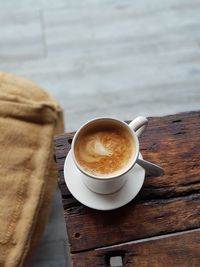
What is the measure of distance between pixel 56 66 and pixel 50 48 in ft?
0.34

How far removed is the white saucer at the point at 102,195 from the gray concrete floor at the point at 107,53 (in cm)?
76

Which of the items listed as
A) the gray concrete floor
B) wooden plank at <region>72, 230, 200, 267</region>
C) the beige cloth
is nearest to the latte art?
wooden plank at <region>72, 230, 200, 267</region>

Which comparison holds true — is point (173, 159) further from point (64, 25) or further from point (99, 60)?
point (64, 25)

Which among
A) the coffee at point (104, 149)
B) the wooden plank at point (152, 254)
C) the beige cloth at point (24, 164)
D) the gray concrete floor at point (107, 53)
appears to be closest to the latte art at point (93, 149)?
the coffee at point (104, 149)

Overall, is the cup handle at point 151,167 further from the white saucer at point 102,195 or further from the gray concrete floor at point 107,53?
the gray concrete floor at point 107,53

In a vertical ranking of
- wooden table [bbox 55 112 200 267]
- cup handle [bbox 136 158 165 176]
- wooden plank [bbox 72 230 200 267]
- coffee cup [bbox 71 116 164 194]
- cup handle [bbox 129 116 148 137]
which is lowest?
wooden plank [bbox 72 230 200 267]

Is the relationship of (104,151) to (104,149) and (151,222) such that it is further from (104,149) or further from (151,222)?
(151,222)

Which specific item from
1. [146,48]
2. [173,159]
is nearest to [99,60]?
[146,48]

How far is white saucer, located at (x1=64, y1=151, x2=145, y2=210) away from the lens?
0.75 m

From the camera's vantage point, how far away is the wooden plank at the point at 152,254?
0.71 meters

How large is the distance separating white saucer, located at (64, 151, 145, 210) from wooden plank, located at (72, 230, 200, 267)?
80mm

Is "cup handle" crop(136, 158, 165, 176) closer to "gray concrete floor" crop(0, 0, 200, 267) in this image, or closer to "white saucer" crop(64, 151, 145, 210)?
"white saucer" crop(64, 151, 145, 210)

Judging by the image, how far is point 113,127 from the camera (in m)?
0.76

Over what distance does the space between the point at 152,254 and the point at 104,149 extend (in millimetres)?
207
